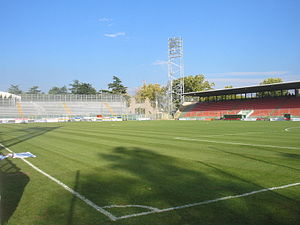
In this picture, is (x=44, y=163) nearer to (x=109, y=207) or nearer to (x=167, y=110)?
(x=109, y=207)

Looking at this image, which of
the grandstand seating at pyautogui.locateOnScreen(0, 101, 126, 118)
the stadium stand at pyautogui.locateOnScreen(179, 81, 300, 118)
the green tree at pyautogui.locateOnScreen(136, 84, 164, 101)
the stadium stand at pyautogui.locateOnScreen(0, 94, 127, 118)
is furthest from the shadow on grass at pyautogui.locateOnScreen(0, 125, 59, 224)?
the green tree at pyautogui.locateOnScreen(136, 84, 164, 101)

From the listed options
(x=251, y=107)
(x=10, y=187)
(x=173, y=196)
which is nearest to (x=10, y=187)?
(x=10, y=187)

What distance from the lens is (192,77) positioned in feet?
300

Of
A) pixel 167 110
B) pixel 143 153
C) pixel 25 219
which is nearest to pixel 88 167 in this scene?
pixel 143 153

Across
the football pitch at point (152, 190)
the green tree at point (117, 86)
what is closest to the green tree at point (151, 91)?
the green tree at point (117, 86)

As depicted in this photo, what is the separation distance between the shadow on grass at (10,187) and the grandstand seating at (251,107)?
170 feet

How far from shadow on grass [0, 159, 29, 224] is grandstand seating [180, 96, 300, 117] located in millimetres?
51769

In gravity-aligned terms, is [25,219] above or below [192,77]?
below

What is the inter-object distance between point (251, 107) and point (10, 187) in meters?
59.8

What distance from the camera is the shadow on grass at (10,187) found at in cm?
542

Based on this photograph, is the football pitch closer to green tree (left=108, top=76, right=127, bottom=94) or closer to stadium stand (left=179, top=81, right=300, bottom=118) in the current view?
stadium stand (left=179, top=81, right=300, bottom=118)

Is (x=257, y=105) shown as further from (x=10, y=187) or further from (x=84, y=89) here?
(x=84, y=89)

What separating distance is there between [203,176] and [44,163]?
5.94 m

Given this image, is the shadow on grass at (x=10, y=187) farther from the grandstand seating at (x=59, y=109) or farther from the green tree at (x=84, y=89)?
the green tree at (x=84, y=89)
